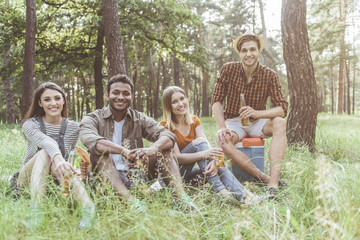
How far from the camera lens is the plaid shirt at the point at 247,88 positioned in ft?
12.7

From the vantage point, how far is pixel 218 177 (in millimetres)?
3057

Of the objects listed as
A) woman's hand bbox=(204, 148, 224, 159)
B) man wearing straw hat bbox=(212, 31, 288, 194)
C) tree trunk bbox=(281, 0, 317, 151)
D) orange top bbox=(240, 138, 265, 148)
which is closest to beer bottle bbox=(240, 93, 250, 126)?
man wearing straw hat bbox=(212, 31, 288, 194)

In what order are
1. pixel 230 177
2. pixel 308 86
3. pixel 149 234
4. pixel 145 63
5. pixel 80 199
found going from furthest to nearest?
pixel 145 63
pixel 308 86
pixel 230 177
pixel 80 199
pixel 149 234

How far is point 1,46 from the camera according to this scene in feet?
33.9

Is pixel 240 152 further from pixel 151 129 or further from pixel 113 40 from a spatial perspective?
pixel 113 40

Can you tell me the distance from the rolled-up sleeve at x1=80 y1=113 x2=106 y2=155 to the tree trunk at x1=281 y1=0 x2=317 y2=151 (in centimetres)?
379

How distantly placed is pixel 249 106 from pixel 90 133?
202cm

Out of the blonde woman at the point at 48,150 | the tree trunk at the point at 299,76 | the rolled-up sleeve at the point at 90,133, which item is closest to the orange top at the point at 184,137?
the rolled-up sleeve at the point at 90,133

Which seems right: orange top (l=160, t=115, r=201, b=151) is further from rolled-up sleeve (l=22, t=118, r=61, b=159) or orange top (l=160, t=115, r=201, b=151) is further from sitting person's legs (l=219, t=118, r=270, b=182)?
rolled-up sleeve (l=22, t=118, r=61, b=159)

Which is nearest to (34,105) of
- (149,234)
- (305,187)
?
(149,234)

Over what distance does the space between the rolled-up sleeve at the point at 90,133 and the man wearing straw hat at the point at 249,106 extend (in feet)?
4.96

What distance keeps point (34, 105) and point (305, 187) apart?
2.90 meters

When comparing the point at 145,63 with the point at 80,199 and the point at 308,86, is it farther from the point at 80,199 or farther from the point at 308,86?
the point at 80,199

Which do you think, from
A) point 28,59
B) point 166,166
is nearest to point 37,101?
point 166,166
